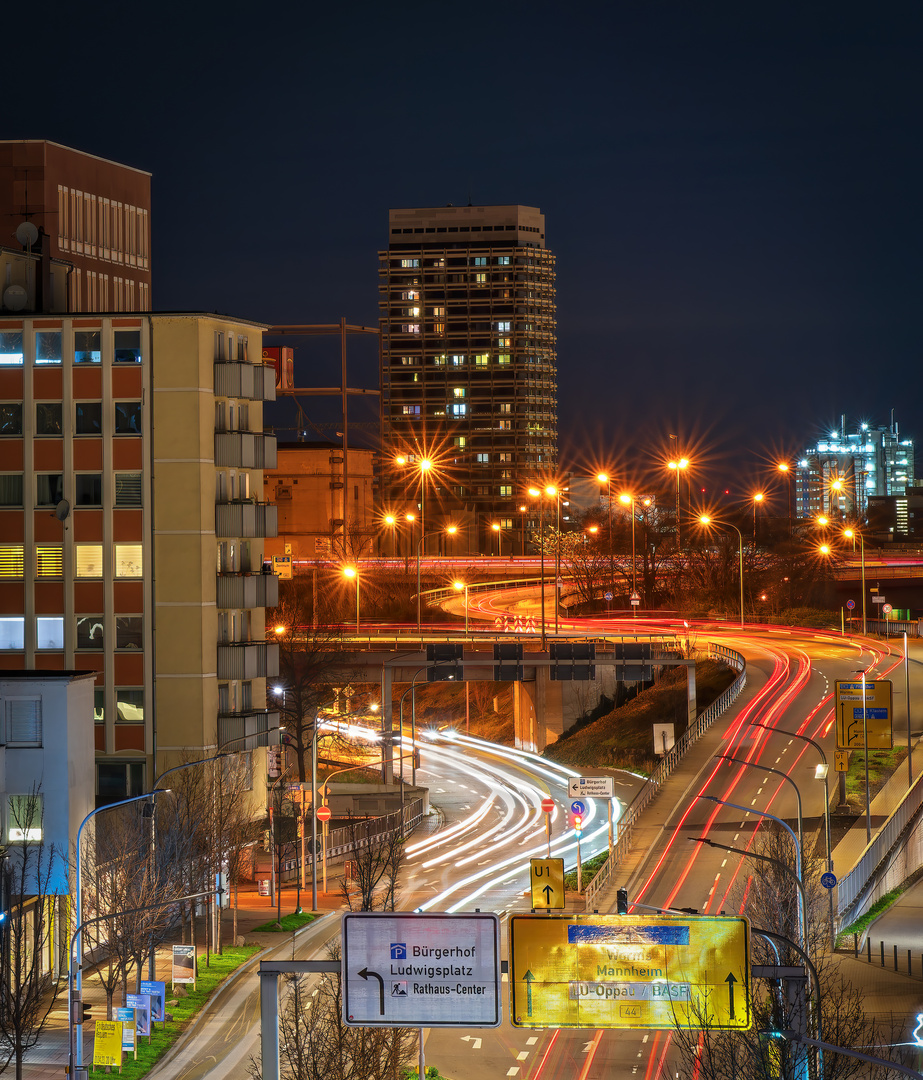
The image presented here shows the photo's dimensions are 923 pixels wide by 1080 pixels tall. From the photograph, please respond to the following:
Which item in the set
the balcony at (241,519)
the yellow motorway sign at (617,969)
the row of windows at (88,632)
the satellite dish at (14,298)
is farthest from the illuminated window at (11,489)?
the yellow motorway sign at (617,969)

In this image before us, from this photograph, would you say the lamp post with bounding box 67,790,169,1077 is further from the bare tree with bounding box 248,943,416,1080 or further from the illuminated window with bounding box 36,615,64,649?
the illuminated window with bounding box 36,615,64,649

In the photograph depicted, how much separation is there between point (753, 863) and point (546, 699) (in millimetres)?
42031

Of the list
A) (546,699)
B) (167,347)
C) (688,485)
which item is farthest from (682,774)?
(688,485)

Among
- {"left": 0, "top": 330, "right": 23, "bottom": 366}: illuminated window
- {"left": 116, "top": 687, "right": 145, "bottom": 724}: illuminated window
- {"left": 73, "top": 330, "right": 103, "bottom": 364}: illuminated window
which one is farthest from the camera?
{"left": 0, "top": 330, "right": 23, "bottom": 366}: illuminated window

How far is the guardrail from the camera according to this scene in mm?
50531

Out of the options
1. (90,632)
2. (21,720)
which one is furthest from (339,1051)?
(90,632)

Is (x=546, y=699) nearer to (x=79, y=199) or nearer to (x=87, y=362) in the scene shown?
(x=87, y=362)

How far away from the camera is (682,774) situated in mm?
67875

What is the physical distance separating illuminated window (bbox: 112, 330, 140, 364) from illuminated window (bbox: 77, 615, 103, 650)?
9906 mm

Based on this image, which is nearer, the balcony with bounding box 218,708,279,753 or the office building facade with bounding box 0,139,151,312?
the balcony with bounding box 218,708,279,753

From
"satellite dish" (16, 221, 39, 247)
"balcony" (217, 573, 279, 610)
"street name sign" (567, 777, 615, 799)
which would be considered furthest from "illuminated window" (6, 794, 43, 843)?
"satellite dish" (16, 221, 39, 247)

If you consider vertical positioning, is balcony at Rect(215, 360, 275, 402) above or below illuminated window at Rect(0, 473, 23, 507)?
above

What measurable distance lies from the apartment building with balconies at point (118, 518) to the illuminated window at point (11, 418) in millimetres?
55

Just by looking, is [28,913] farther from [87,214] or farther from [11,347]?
[87,214]
